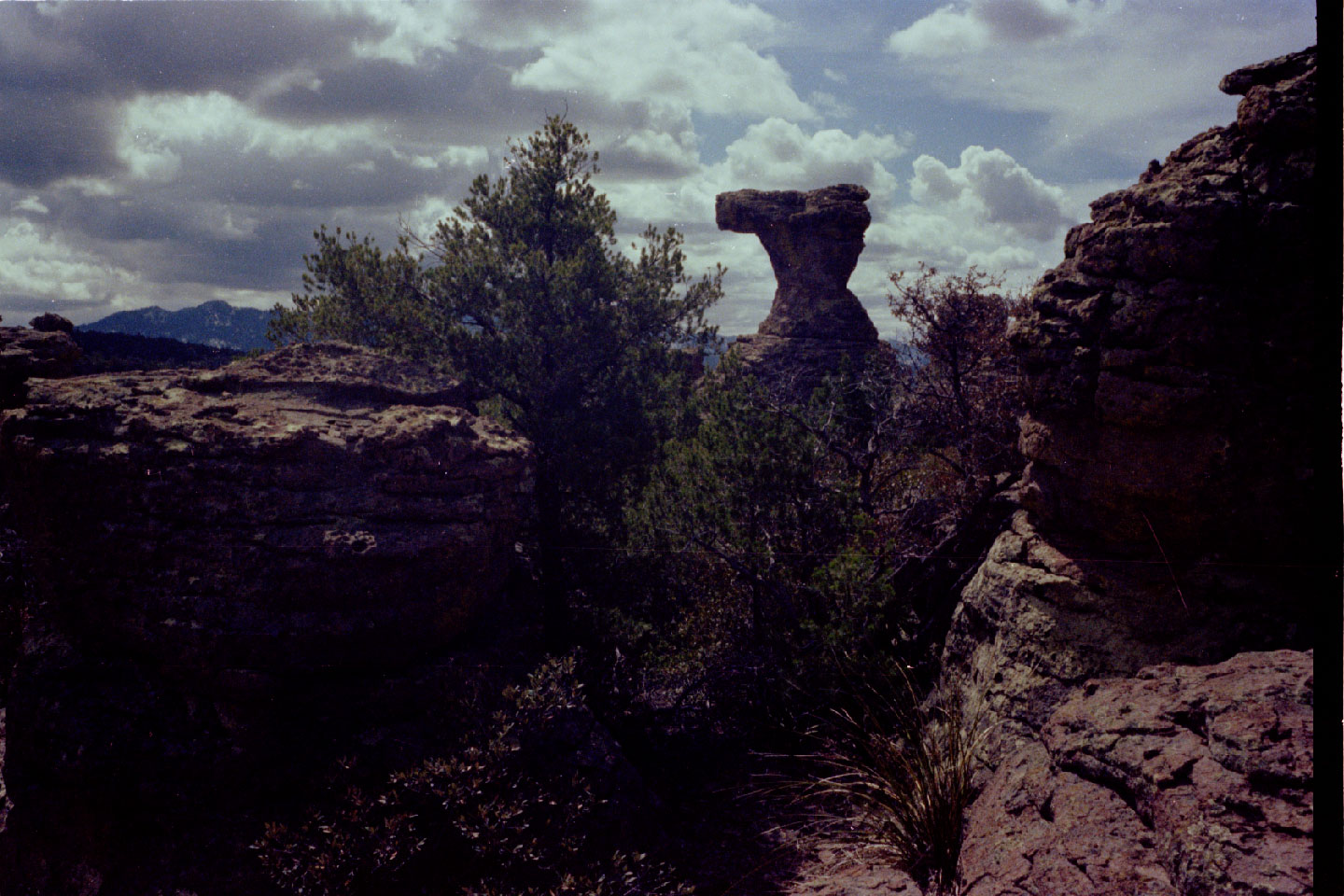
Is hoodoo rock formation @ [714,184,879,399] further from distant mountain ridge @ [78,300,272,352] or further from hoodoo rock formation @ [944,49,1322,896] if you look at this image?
distant mountain ridge @ [78,300,272,352]

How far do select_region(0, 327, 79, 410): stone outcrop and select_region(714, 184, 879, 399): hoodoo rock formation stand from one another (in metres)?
22.7

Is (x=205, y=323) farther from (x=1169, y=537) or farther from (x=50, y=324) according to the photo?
(x=1169, y=537)

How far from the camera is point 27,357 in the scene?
8453mm

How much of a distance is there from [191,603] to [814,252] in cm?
2680

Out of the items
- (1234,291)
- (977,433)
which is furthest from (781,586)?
(1234,291)

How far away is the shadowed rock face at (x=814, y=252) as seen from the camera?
30.0 m

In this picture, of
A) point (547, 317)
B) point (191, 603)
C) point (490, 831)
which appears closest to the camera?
point (490, 831)

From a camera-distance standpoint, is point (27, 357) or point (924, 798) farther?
point (27, 357)

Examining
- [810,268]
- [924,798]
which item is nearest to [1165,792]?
[924,798]

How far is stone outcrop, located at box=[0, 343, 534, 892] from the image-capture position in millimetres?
6988

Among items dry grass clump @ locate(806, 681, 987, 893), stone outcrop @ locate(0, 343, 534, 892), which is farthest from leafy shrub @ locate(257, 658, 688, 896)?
dry grass clump @ locate(806, 681, 987, 893)

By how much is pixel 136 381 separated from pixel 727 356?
8.65 metres

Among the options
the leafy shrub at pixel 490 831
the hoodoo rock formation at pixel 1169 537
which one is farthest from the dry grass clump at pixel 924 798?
the leafy shrub at pixel 490 831

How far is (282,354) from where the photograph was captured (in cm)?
926
